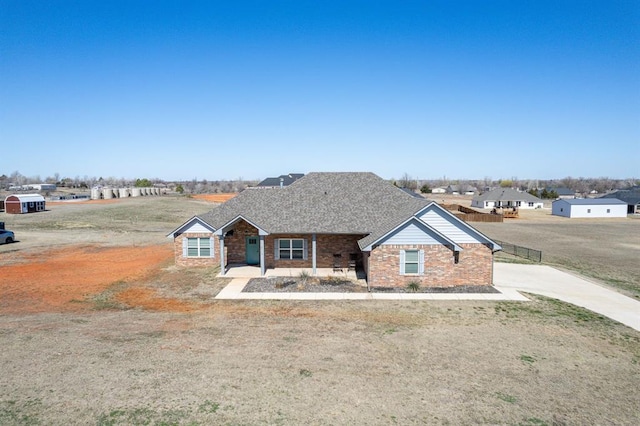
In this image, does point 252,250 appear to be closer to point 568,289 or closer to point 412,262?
point 412,262

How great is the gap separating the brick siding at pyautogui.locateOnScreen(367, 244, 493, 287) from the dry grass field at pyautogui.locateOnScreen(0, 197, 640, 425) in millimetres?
2590

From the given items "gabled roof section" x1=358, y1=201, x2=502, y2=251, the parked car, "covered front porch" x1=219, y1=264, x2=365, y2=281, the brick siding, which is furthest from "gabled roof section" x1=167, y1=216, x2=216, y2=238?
the parked car

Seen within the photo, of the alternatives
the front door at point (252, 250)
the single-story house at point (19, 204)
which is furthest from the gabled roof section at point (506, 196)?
the single-story house at point (19, 204)

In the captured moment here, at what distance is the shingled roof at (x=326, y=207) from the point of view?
2389 cm

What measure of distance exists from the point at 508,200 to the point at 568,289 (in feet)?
226

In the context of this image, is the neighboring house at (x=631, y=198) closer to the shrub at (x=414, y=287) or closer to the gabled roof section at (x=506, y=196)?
the gabled roof section at (x=506, y=196)

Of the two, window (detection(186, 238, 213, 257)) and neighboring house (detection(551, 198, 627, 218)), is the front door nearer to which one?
window (detection(186, 238, 213, 257))

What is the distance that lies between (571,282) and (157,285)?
25.2 meters

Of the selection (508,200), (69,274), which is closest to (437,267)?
(69,274)

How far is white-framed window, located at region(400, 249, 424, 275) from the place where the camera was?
21.1 metres

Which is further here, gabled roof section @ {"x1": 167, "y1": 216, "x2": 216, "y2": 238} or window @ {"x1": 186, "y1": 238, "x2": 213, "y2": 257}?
window @ {"x1": 186, "y1": 238, "x2": 213, "y2": 257}

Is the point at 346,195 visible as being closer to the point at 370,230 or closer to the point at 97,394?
the point at 370,230

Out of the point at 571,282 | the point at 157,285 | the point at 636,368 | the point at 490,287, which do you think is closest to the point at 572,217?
the point at 571,282

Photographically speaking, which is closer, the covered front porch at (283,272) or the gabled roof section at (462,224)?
the gabled roof section at (462,224)
